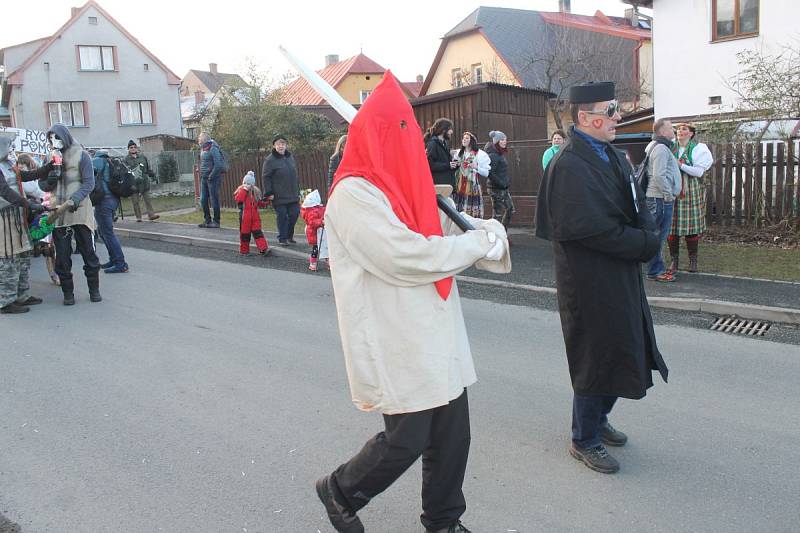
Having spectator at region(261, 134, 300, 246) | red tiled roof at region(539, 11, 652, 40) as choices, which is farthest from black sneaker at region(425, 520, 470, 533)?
red tiled roof at region(539, 11, 652, 40)

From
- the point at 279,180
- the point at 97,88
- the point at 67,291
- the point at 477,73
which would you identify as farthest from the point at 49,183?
the point at 97,88

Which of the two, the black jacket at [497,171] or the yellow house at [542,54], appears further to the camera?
the yellow house at [542,54]

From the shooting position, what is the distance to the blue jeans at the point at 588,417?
3.73m

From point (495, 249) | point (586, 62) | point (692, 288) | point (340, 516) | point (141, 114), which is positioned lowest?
point (340, 516)

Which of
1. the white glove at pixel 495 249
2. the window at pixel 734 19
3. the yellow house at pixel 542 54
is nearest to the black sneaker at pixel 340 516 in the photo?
the white glove at pixel 495 249

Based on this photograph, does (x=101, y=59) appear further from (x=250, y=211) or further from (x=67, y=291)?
(x=67, y=291)

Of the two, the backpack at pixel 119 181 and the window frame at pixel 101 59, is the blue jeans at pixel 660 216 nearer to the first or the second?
the backpack at pixel 119 181

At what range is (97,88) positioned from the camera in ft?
132

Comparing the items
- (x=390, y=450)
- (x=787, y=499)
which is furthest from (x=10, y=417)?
(x=787, y=499)

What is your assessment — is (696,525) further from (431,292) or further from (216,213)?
(216,213)

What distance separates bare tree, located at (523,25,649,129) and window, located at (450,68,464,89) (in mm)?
3729

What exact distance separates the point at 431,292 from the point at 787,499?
2.12 meters

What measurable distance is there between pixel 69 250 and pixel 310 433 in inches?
197

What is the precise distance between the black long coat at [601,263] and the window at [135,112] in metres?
41.7
